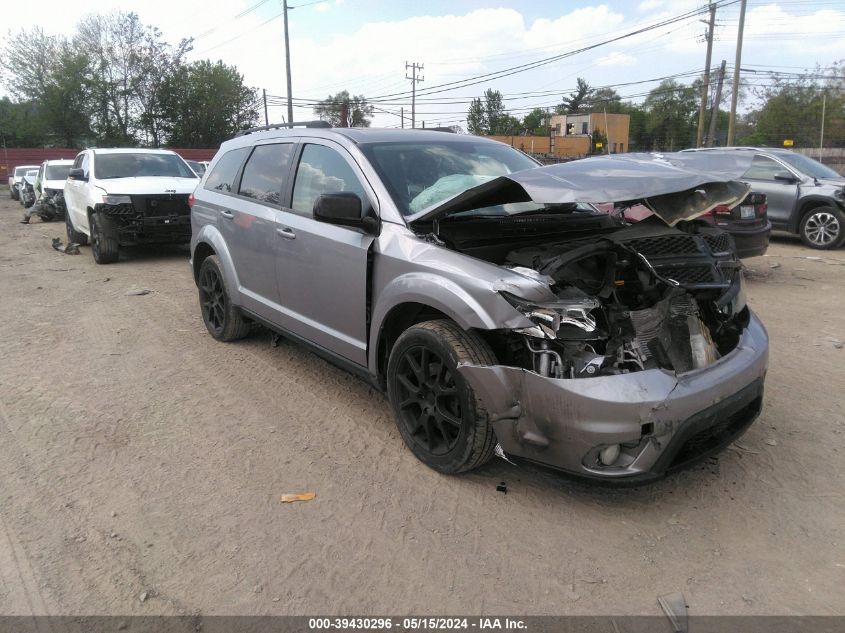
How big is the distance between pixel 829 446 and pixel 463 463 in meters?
2.23

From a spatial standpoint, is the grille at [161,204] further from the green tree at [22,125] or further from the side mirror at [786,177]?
the green tree at [22,125]

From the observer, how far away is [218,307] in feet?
18.2

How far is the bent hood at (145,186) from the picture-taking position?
9.73 m

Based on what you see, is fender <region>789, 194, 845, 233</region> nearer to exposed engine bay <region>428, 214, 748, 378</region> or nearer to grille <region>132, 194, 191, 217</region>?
exposed engine bay <region>428, 214, 748, 378</region>

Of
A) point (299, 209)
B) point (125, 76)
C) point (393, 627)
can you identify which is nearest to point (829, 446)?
point (393, 627)

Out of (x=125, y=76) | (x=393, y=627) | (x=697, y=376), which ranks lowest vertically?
(x=393, y=627)

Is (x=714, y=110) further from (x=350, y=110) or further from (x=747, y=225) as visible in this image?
(x=350, y=110)

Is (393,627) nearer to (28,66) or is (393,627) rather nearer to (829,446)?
(829,446)

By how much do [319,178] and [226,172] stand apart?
1645mm

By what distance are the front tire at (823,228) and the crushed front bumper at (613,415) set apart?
9.20 m

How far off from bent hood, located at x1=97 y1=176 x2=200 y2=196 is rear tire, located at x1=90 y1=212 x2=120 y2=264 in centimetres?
→ 50

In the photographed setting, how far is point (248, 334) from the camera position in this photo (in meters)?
5.67

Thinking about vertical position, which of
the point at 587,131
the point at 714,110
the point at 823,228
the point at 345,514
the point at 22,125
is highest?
the point at 587,131

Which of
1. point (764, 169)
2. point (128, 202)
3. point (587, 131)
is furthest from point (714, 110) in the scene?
point (587, 131)
